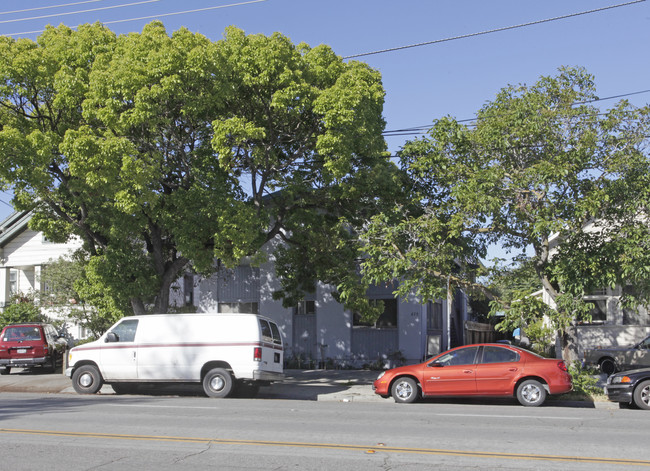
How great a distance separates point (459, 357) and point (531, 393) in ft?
5.70

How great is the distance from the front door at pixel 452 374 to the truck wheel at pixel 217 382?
4873mm

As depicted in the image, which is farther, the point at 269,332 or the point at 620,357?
the point at 620,357

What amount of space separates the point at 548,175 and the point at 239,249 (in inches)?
304

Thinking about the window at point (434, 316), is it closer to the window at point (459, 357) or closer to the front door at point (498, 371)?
the window at point (459, 357)

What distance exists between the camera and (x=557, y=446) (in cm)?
869

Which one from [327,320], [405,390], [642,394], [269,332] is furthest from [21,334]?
[642,394]

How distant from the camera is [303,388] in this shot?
61.3 feet

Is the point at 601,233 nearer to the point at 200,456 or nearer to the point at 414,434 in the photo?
the point at 414,434

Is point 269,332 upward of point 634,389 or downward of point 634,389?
upward

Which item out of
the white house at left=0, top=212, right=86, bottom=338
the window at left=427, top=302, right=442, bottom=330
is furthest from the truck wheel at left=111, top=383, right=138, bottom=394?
the white house at left=0, top=212, right=86, bottom=338

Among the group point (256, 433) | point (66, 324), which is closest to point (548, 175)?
point (256, 433)

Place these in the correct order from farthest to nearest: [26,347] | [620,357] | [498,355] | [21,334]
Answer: [21,334] → [26,347] → [620,357] → [498,355]

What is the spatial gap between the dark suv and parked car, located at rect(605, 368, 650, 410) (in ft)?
61.4

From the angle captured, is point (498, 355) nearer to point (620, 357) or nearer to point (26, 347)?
point (620, 357)
